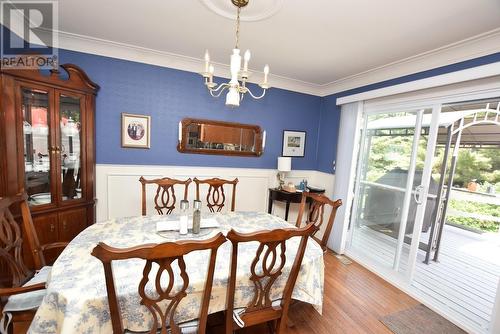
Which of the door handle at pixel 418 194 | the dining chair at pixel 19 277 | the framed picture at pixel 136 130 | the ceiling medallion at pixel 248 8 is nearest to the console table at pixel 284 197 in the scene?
the door handle at pixel 418 194

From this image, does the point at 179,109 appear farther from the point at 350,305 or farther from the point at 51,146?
A: the point at 350,305

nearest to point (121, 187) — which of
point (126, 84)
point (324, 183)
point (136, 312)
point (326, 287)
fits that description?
point (126, 84)

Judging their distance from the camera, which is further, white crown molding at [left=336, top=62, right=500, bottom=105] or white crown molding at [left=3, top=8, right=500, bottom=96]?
white crown molding at [left=3, top=8, right=500, bottom=96]

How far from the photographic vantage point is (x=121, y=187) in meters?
2.75

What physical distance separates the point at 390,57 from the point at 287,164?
5.73 feet

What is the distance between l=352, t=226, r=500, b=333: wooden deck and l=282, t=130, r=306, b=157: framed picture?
1.48 meters

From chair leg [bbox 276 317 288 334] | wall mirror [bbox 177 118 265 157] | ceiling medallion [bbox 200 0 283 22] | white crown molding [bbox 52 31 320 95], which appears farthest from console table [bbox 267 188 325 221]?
ceiling medallion [bbox 200 0 283 22]

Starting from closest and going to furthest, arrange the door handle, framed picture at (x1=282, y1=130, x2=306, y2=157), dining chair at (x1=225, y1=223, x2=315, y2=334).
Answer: dining chair at (x1=225, y1=223, x2=315, y2=334) → the door handle → framed picture at (x1=282, y1=130, x2=306, y2=157)

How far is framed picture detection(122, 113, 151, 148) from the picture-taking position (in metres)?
2.69

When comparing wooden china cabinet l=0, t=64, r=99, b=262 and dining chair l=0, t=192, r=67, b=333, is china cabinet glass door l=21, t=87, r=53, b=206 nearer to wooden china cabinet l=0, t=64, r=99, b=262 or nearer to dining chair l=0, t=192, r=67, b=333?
wooden china cabinet l=0, t=64, r=99, b=262

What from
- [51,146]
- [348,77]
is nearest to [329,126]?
[348,77]

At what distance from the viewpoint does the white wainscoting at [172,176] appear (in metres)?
2.70

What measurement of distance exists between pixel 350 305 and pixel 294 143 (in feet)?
7.48

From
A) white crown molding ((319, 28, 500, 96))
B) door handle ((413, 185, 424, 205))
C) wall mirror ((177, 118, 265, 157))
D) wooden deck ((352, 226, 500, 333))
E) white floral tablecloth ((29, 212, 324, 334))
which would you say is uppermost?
white crown molding ((319, 28, 500, 96))
